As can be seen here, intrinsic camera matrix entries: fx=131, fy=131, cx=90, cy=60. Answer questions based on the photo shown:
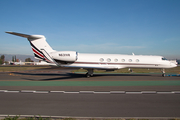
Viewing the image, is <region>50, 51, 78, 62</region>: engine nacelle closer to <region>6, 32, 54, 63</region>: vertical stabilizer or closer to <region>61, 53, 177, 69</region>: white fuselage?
<region>61, 53, 177, 69</region>: white fuselage

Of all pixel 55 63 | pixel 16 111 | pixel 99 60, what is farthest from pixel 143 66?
pixel 16 111

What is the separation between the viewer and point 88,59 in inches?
637

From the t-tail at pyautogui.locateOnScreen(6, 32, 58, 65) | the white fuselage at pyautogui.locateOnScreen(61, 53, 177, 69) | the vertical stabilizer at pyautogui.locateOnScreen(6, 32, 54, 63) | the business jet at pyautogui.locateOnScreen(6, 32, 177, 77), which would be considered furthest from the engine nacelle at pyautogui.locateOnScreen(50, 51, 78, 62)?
the vertical stabilizer at pyautogui.locateOnScreen(6, 32, 54, 63)

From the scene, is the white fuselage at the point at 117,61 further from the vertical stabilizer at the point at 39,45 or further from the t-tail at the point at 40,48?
the vertical stabilizer at the point at 39,45

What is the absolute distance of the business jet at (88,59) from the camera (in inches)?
611

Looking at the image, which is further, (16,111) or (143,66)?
(143,66)

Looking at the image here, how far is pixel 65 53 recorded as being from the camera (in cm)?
1553

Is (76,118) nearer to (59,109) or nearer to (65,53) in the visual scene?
(59,109)

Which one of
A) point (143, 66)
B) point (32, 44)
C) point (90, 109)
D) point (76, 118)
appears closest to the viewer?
point (76, 118)

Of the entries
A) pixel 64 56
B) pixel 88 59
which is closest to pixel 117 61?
pixel 88 59

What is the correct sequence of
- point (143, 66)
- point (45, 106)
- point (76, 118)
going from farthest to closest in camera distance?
1. point (143, 66)
2. point (45, 106)
3. point (76, 118)

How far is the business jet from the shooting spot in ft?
50.9

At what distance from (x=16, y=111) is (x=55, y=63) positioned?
1080 centimetres

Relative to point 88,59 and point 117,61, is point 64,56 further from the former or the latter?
point 117,61
